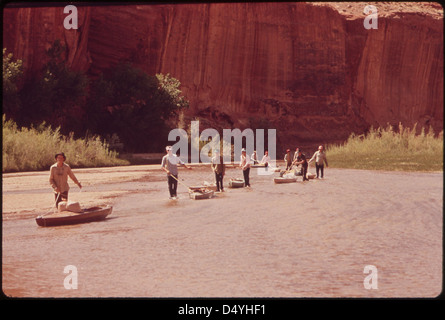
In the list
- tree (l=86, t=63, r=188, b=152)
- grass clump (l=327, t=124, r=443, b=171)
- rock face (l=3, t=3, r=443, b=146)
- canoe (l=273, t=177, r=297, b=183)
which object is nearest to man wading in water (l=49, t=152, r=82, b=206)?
canoe (l=273, t=177, r=297, b=183)

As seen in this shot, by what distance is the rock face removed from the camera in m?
33.3

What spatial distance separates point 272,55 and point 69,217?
3195cm

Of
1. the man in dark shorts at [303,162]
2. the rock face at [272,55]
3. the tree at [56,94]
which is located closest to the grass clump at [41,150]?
the tree at [56,94]

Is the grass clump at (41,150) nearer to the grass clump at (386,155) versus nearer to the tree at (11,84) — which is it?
the tree at (11,84)

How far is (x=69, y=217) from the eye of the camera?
1012cm

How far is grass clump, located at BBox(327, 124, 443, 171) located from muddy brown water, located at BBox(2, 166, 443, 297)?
3409 millimetres

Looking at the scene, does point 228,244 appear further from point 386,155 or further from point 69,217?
point 386,155

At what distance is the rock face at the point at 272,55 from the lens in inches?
1313

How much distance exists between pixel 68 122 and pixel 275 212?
1456 centimetres

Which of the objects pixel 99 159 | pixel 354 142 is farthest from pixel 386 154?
pixel 99 159

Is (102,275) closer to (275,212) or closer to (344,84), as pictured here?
(275,212)

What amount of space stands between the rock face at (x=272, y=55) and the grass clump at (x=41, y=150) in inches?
361

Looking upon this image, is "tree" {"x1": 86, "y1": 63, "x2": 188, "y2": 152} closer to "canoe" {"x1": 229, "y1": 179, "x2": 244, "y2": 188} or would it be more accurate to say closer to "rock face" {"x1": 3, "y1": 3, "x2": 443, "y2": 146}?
"rock face" {"x1": 3, "y1": 3, "x2": 443, "y2": 146}

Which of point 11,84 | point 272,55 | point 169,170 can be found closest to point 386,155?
point 169,170
